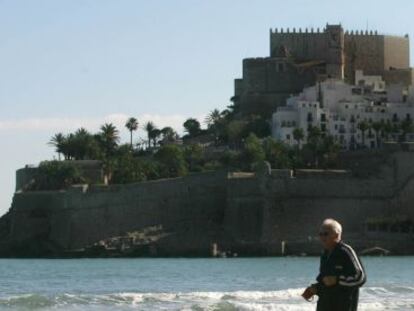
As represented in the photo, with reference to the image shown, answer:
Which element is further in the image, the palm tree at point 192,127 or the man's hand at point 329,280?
the palm tree at point 192,127

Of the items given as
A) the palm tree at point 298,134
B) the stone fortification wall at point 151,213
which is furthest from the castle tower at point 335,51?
the stone fortification wall at point 151,213

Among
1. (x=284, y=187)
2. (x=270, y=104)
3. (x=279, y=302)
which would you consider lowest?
(x=279, y=302)

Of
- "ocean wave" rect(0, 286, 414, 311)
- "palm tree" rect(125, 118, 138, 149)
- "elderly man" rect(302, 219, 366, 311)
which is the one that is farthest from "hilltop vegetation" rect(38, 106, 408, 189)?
"elderly man" rect(302, 219, 366, 311)

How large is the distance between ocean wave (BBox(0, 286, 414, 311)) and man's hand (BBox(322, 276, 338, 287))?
14.7 m

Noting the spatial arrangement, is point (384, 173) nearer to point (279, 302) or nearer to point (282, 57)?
point (282, 57)

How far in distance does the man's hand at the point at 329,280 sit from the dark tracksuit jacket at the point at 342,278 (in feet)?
0.08

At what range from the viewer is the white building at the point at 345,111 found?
73.9 m

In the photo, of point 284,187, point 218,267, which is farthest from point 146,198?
point 218,267

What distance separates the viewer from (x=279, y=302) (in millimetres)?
28016

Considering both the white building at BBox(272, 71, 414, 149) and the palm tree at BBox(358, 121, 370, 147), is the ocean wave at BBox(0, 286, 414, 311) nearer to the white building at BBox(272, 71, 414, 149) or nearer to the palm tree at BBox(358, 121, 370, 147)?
the palm tree at BBox(358, 121, 370, 147)

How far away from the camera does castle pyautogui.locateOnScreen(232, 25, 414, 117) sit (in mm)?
79312

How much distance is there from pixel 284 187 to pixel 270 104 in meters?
20.3

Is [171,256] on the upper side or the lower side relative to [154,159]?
lower

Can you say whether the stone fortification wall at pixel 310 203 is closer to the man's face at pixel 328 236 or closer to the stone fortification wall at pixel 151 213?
the stone fortification wall at pixel 151 213
